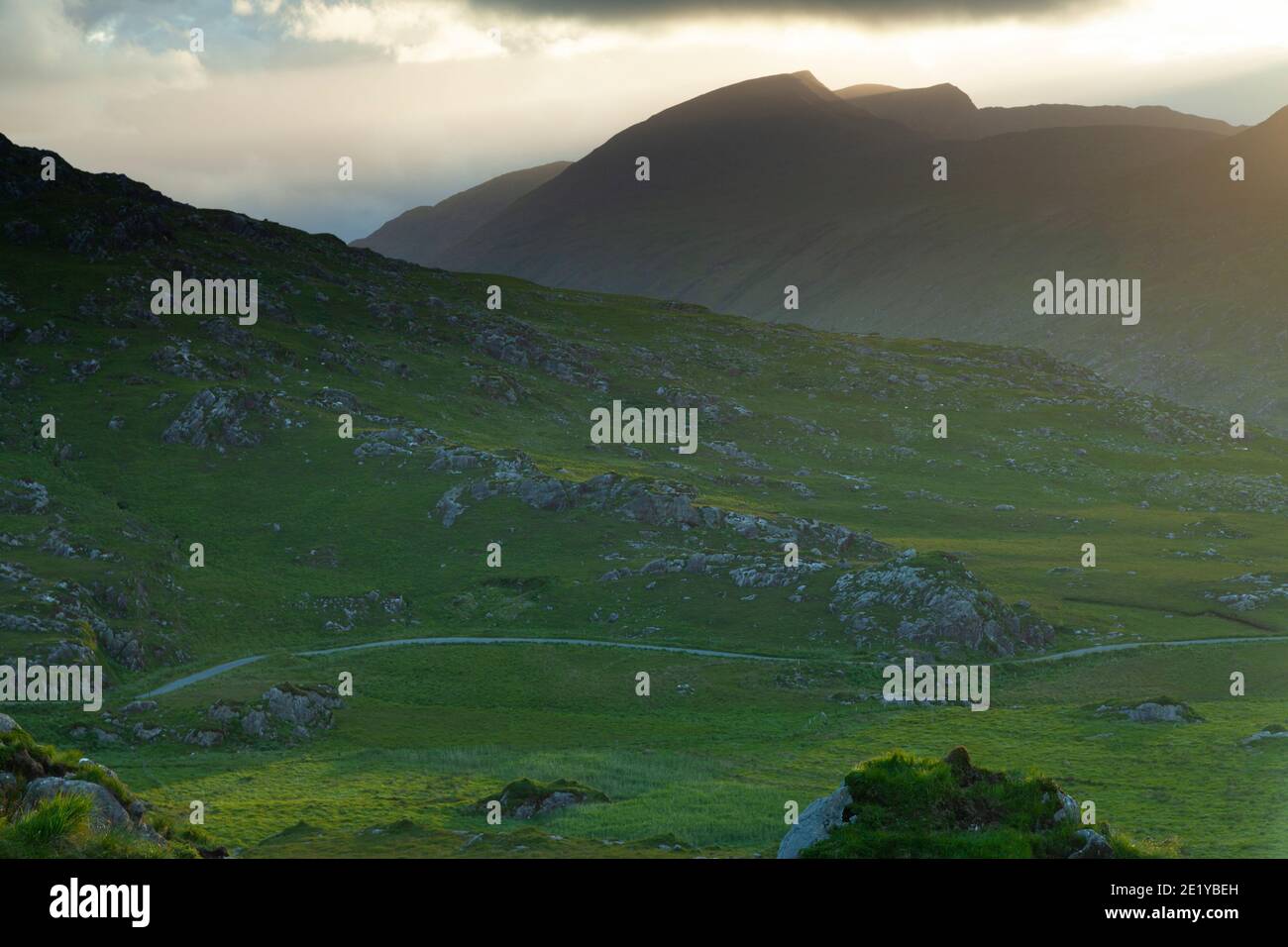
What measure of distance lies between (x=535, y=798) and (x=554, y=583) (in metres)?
51.9

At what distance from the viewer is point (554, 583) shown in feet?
337

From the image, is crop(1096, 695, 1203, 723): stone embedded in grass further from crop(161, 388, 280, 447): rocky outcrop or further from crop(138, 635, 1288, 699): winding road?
Answer: crop(161, 388, 280, 447): rocky outcrop

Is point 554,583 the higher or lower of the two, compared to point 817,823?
lower

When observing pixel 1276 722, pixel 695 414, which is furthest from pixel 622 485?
pixel 1276 722

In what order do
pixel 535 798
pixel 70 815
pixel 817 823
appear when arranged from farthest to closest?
1. pixel 535 798
2. pixel 817 823
3. pixel 70 815

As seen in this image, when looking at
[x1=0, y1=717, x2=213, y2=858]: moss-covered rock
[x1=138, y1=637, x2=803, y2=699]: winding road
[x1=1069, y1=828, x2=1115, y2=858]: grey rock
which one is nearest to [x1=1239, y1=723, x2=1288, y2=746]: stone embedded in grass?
[x1=138, y1=637, x2=803, y2=699]: winding road

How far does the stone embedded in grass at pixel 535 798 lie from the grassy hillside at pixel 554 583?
38.1 inches

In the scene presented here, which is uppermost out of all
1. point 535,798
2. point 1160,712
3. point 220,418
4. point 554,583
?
point 220,418

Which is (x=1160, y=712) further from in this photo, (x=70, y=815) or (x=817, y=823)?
(x=70, y=815)

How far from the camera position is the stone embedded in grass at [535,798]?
5038 cm

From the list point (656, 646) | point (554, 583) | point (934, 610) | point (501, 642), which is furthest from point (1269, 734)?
point (554, 583)

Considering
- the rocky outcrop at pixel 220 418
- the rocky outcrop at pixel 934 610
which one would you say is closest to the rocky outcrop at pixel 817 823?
the rocky outcrop at pixel 934 610

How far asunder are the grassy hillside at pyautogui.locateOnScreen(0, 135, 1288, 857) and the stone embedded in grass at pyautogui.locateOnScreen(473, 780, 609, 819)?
0.97m

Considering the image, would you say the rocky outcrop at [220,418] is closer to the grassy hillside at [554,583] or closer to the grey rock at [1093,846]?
the grassy hillside at [554,583]
